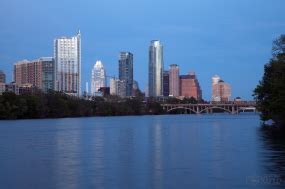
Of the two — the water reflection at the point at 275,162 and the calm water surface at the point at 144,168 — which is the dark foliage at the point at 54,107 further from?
the water reflection at the point at 275,162

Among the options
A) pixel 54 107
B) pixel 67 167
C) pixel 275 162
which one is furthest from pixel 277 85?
pixel 54 107

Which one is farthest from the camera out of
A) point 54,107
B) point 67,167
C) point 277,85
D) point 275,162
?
point 54,107

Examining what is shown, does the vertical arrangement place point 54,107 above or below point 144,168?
above

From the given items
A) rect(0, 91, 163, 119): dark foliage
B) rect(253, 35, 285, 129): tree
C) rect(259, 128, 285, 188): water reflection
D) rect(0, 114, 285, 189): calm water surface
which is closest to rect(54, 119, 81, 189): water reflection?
rect(0, 114, 285, 189): calm water surface

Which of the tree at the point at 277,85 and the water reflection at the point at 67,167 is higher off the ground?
the tree at the point at 277,85

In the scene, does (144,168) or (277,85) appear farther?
(277,85)

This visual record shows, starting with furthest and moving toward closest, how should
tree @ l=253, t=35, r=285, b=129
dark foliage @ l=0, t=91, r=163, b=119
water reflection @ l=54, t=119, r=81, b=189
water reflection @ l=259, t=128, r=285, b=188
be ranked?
dark foliage @ l=0, t=91, r=163, b=119
tree @ l=253, t=35, r=285, b=129
water reflection @ l=259, t=128, r=285, b=188
water reflection @ l=54, t=119, r=81, b=189

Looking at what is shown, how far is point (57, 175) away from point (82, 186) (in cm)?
348

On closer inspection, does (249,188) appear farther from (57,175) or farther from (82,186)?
(57,175)

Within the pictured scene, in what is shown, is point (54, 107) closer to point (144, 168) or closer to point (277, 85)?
point (277, 85)

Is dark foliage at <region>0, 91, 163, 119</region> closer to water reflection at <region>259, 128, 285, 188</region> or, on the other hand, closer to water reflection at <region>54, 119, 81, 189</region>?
water reflection at <region>54, 119, 81, 189</region>

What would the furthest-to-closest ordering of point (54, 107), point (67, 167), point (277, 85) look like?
point (54, 107)
point (277, 85)
point (67, 167)

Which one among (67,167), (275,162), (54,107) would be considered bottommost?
(67,167)

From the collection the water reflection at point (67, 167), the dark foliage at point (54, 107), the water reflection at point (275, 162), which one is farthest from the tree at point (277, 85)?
the dark foliage at point (54, 107)
